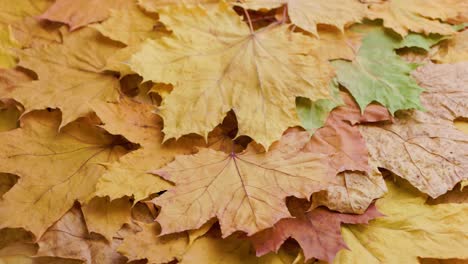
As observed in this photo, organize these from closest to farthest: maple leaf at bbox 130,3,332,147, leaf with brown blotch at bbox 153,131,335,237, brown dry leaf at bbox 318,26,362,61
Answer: leaf with brown blotch at bbox 153,131,335,237 → maple leaf at bbox 130,3,332,147 → brown dry leaf at bbox 318,26,362,61

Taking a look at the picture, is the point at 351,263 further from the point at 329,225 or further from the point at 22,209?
the point at 22,209

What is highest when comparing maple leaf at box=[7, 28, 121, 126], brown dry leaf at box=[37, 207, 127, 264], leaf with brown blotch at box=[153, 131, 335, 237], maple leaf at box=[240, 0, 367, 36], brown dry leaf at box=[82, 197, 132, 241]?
maple leaf at box=[240, 0, 367, 36]

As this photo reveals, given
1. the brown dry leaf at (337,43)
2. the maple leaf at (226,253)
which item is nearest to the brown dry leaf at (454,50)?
the brown dry leaf at (337,43)

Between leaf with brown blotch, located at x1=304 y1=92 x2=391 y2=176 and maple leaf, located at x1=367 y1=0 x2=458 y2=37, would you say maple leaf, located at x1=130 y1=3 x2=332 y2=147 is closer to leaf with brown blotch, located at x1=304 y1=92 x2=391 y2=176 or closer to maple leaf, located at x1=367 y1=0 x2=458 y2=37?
leaf with brown blotch, located at x1=304 y1=92 x2=391 y2=176

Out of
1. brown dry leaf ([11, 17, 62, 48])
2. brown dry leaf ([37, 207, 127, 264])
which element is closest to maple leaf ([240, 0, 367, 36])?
brown dry leaf ([11, 17, 62, 48])

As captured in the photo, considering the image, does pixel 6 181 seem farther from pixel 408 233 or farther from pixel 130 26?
pixel 408 233

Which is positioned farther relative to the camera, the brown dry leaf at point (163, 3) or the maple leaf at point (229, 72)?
the brown dry leaf at point (163, 3)

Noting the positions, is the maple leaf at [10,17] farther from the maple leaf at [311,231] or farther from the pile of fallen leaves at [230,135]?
the maple leaf at [311,231]
